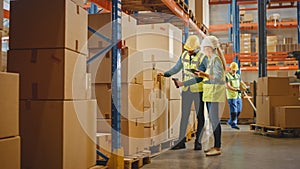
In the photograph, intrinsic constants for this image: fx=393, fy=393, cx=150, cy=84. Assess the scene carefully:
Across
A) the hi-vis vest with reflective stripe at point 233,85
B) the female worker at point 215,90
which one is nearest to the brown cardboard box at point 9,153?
Answer: the female worker at point 215,90

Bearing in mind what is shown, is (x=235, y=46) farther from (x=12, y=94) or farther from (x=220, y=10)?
(x=12, y=94)

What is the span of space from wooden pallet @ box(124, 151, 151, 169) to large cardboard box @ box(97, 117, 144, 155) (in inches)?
3.3

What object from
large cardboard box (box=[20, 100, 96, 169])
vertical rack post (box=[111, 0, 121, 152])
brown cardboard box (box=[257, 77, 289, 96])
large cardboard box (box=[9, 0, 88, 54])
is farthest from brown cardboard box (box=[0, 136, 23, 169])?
brown cardboard box (box=[257, 77, 289, 96])

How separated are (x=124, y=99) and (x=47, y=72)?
1298mm

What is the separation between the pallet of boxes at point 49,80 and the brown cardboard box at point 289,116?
5498 mm

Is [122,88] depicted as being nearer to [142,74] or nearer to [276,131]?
[142,74]

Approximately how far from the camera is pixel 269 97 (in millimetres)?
8281

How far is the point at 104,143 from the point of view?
13.3ft

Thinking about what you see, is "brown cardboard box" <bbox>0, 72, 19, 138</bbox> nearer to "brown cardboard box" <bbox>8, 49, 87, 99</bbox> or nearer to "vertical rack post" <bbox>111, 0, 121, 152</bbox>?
"brown cardboard box" <bbox>8, 49, 87, 99</bbox>

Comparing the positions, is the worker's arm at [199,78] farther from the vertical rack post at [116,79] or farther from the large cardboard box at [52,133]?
the large cardboard box at [52,133]

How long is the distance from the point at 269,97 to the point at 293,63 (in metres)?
8.25

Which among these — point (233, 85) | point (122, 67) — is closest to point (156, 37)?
point (122, 67)

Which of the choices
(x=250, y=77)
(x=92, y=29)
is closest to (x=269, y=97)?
(x=92, y=29)

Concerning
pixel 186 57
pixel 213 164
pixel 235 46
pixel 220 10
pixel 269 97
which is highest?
pixel 220 10
